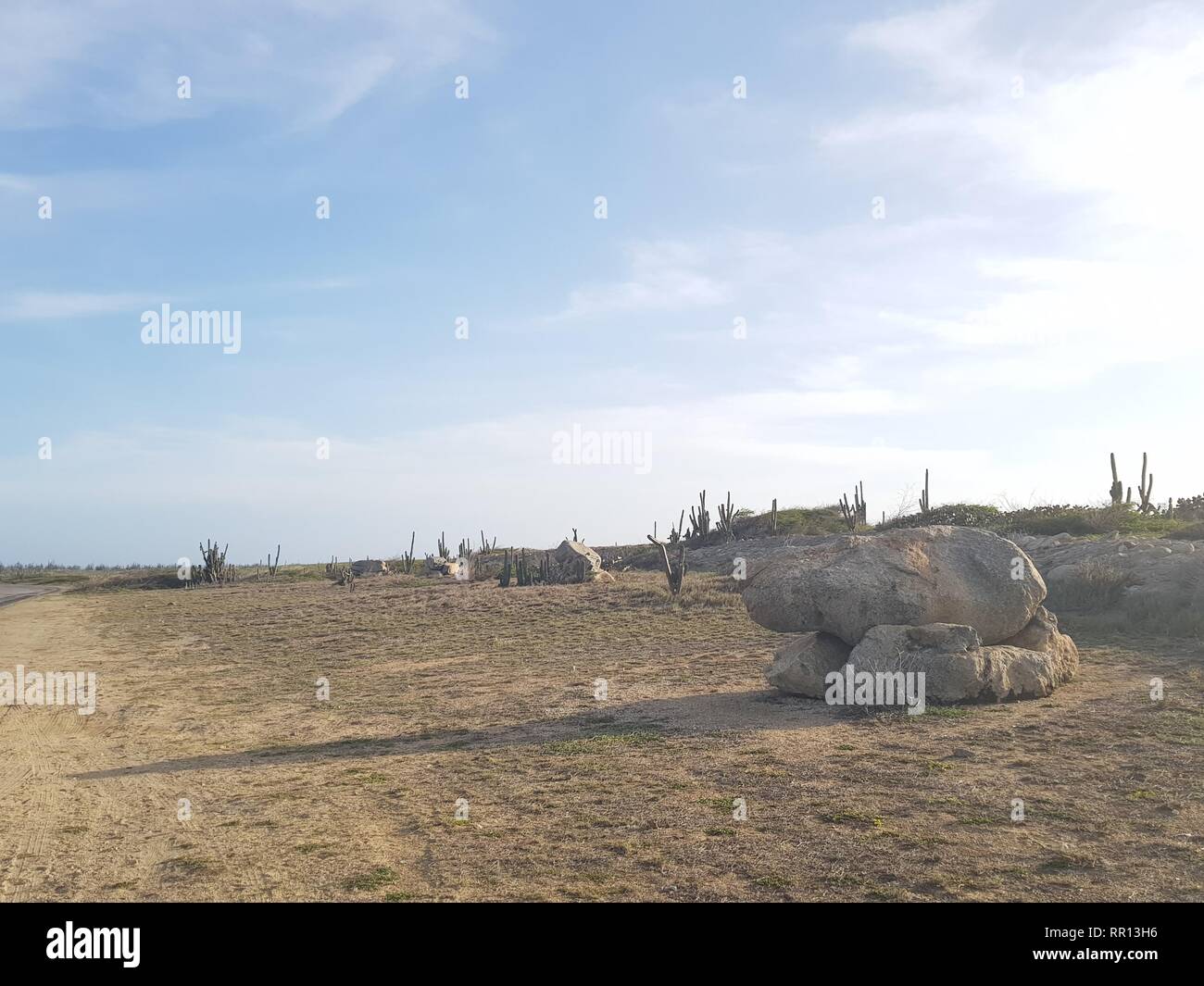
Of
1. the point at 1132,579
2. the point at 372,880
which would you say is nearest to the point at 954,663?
the point at 372,880

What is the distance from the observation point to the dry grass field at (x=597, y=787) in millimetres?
6750

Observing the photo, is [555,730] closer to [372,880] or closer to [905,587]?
[905,587]

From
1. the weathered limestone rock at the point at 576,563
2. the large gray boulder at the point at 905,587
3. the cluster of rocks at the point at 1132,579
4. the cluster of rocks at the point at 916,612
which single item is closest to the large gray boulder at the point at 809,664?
the cluster of rocks at the point at 916,612

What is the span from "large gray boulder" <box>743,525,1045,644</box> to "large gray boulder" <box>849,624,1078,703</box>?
1.89ft

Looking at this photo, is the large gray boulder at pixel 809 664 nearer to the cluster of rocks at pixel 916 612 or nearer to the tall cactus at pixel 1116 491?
the cluster of rocks at pixel 916 612

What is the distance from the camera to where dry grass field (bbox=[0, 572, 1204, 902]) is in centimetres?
675

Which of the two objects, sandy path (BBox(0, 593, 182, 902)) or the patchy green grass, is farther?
sandy path (BBox(0, 593, 182, 902))

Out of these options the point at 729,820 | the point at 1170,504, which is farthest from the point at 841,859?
the point at 1170,504

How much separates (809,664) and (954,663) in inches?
80.1

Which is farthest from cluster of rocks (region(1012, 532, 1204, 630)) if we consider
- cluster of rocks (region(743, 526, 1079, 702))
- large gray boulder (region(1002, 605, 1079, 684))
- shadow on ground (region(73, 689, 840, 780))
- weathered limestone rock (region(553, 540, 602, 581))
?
weathered limestone rock (region(553, 540, 602, 581))

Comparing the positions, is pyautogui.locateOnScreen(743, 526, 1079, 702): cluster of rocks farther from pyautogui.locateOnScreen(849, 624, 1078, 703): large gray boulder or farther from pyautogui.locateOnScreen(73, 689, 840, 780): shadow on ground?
pyautogui.locateOnScreen(73, 689, 840, 780): shadow on ground
